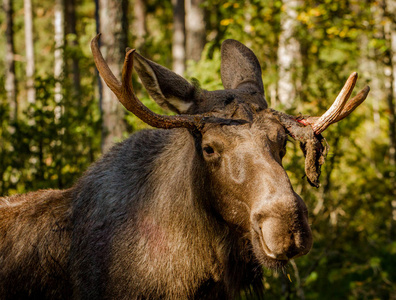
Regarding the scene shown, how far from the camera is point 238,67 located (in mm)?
4070

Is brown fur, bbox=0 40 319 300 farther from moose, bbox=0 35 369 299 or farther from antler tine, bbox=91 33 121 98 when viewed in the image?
antler tine, bbox=91 33 121 98

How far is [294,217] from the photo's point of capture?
8.38 ft

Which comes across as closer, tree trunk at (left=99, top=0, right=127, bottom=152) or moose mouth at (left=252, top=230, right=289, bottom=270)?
moose mouth at (left=252, top=230, right=289, bottom=270)

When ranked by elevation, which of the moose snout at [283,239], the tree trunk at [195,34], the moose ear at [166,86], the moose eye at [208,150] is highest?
the tree trunk at [195,34]

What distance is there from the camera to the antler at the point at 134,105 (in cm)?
284

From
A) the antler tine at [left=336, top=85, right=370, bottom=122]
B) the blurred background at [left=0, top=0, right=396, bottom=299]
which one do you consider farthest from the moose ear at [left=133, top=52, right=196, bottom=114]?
the blurred background at [left=0, top=0, right=396, bottom=299]

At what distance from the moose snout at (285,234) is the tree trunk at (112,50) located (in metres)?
3.99

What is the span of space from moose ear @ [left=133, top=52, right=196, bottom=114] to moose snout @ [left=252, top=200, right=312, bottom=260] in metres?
1.17

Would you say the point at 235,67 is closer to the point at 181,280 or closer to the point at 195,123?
the point at 195,123

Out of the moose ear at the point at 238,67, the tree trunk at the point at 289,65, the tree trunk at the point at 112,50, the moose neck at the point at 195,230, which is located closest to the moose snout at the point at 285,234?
the moose neck at the point at 195,230

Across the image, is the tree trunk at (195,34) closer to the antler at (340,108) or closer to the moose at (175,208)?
the moose at (175,208)

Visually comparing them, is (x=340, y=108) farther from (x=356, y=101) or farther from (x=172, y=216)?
(x=172, y=216)

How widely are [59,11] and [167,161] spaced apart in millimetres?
15172

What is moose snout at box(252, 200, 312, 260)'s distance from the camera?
2543mm
